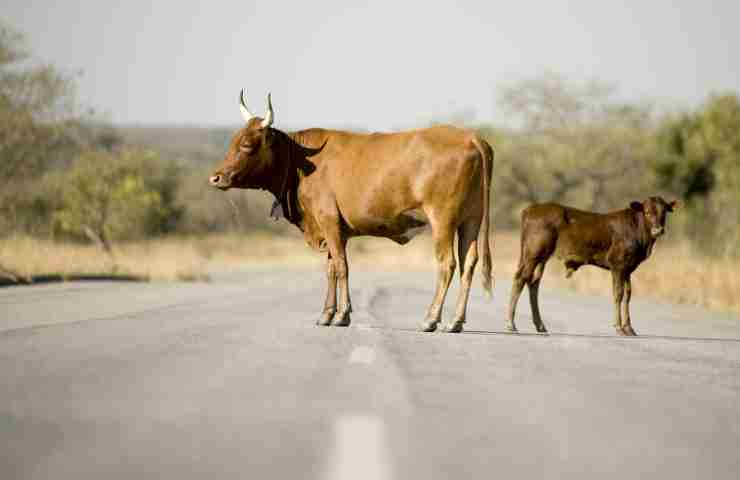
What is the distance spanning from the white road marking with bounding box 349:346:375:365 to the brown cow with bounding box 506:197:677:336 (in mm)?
3882

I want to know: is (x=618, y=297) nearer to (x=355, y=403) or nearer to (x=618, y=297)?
(x=618, y=297)

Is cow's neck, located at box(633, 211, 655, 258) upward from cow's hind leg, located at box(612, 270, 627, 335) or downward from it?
upward

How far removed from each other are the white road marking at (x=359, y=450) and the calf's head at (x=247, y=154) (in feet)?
23.5

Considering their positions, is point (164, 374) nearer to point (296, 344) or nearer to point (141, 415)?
point (141, 415)

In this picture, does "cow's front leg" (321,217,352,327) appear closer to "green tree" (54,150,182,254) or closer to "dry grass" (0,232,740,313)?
"dry grass" (0,232,740,313)

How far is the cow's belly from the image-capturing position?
40.9 feet

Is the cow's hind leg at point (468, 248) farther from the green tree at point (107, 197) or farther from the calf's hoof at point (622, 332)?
the green tree at point (107, 197)

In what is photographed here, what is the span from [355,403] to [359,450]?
1.33 metres

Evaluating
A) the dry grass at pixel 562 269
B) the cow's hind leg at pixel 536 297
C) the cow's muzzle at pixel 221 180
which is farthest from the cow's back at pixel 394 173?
the dry grass at pixel 562 269

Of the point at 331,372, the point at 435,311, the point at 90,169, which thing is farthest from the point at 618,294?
the point at 90,169

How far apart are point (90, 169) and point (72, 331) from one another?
29068 millimetres

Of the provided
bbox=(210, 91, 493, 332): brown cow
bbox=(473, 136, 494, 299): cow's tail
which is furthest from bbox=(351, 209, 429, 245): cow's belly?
bbox=(473, 136, 494, 299): cow's tail

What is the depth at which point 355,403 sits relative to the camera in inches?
263

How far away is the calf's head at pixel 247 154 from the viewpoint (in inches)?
512
